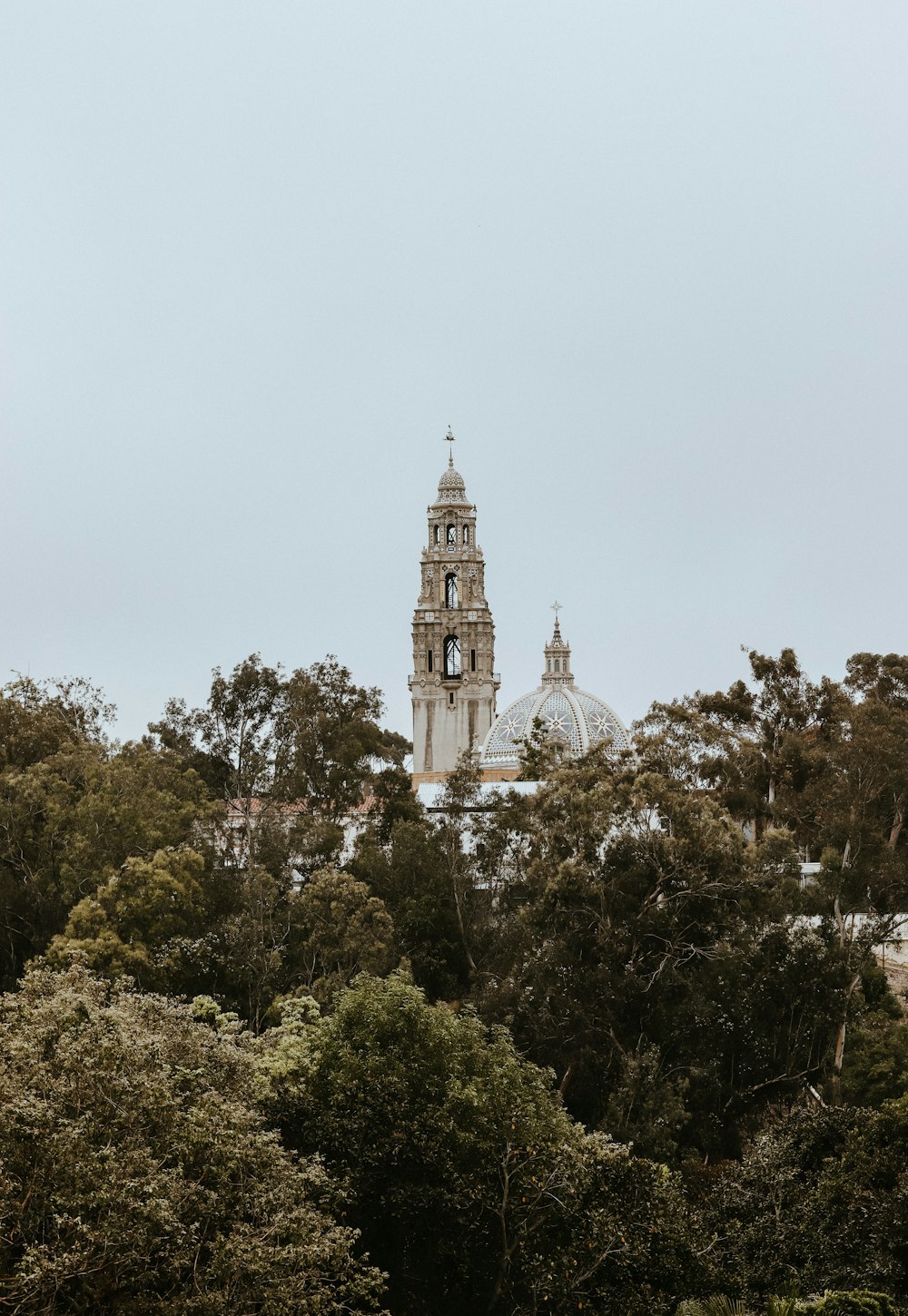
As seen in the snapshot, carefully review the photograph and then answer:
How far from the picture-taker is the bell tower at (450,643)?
8912 cm

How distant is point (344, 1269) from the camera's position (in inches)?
794

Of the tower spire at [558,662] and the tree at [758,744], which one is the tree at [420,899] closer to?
the tree at [758,744]

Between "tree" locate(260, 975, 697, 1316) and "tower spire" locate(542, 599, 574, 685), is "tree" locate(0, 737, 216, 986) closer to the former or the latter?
"tree" locate(260, 975, 697, 1316)

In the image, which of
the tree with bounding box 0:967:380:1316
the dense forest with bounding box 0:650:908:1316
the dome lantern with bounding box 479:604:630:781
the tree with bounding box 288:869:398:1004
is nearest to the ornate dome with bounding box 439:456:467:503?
the dome lantern with bounding box 479:604:630:781

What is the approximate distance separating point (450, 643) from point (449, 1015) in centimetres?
6511

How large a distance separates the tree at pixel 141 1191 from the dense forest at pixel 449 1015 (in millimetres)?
50

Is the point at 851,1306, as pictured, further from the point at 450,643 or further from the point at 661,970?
the point at 450,643

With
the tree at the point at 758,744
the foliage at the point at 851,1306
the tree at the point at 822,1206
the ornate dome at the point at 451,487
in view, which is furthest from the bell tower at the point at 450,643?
the foliage at the point at 851,1306

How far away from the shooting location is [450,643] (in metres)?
Answer: 91.1

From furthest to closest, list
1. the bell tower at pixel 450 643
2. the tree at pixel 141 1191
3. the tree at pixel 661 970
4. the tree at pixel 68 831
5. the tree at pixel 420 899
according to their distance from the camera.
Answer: the bell tower at pixel 450 643 → the tree at pixel 68 831 → the tree at pixel 420 899 → the tree at pixel 661 970 → the tree at pixel 141 1191

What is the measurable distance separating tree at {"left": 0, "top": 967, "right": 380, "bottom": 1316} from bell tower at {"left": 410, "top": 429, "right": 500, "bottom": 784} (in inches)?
2640

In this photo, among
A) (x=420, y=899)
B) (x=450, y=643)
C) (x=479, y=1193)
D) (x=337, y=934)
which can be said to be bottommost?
(x=479, y=1193)

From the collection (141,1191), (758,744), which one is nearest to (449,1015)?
(141,1191)

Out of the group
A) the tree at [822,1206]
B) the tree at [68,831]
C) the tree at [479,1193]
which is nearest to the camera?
the tree at [479,1193]
